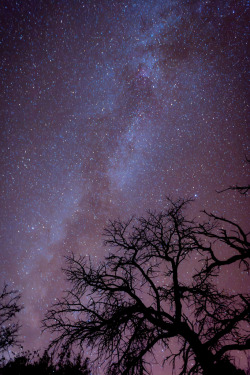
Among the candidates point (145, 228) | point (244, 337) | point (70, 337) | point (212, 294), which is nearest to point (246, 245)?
point (244, 337)

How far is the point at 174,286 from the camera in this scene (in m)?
6.36

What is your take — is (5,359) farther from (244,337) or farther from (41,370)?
(244,337)

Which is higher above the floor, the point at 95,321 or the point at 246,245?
the point at 246,245

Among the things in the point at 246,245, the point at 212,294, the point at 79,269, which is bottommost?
the point at 212,294

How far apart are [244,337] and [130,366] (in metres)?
2.80

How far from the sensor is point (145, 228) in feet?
25.5

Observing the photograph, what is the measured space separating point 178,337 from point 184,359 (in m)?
1.16

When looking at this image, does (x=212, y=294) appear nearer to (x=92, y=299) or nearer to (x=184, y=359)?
(x=184, y=359)

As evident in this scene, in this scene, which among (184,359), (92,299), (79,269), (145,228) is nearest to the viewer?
(184,359)

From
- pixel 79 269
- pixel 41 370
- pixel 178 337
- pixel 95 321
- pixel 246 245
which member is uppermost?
pixel 79 269

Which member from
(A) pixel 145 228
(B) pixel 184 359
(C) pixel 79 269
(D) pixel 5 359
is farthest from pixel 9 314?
(B) pixel 184 359

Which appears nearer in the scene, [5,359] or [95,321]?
[95,321]

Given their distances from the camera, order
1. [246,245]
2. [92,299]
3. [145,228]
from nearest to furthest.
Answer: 1. [246,245]
2. [92,299]
3. [145,228]

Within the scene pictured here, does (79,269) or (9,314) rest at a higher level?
(79,269)
